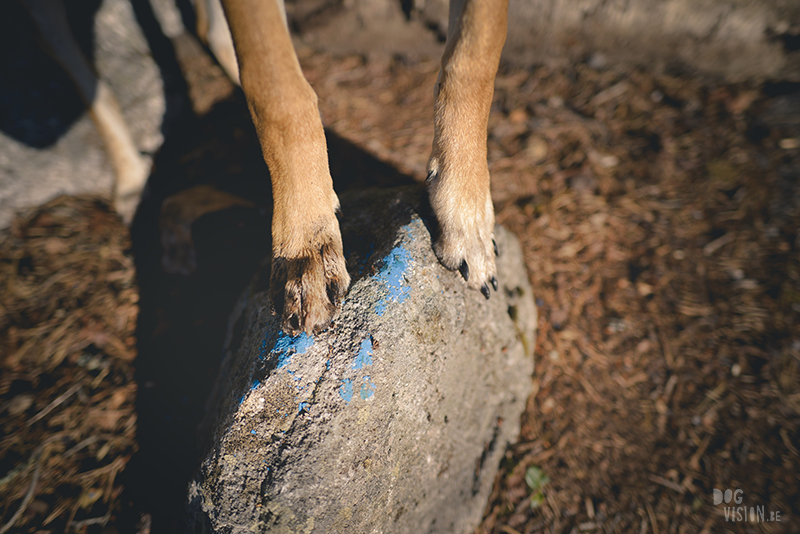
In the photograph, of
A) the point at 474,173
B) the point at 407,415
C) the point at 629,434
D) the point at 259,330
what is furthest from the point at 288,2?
the point at 629,434

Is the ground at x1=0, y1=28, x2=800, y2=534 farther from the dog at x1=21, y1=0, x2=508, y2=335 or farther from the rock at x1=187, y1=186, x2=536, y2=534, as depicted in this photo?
the dog at x1=21, y1=0, x2=508, y2=335

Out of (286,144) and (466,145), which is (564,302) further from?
(286,144)

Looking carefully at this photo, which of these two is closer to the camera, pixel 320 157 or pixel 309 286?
pixel 309 286

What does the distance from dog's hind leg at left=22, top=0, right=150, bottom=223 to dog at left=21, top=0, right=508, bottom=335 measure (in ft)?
5.39

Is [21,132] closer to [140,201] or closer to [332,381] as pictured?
[140,201]

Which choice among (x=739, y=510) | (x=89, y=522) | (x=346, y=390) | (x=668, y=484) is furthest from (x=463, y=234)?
(x=739, y=510)

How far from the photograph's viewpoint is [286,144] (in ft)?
4.79

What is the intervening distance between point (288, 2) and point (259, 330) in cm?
329

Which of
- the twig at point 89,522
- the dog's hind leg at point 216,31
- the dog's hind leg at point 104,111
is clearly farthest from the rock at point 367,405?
the dog's hind leg at point 216,31

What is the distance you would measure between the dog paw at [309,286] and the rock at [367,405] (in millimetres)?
49

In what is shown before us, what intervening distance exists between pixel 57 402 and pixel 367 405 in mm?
1803

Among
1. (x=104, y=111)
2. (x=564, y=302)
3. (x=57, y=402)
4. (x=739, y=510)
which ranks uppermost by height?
(x=104, y=111)

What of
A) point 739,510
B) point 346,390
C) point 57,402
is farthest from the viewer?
point 739,510

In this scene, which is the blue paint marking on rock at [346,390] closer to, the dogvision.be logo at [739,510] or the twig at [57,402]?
the twig at [57,402]
